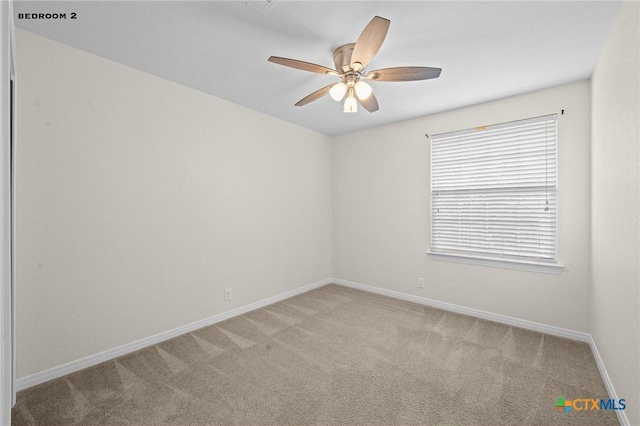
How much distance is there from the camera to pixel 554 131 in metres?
2.90

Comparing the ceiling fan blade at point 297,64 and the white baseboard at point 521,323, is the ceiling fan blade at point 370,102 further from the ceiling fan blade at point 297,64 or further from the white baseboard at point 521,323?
the white baseboard at point 521,323

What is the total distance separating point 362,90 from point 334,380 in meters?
2.23

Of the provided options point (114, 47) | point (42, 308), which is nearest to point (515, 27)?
point (114, 47)

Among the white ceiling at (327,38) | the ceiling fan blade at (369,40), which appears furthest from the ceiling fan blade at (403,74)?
the white ceiling at (327,38)

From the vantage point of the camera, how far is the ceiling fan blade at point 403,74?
6.37 ft

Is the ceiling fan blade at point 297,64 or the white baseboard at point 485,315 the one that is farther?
the white baseboard at point 485,315

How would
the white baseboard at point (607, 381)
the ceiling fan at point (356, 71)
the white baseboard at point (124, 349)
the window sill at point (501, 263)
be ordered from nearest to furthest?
the white baseboard at point (607, 381) < the ceiling fan at point (356, 71) < the white baseboard at point (124, 349) < the window sill at point (501, 263)

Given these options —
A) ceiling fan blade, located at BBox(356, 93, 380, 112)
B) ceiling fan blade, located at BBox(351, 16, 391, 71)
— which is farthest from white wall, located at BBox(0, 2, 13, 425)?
ceiling fan blade, located at BBox(356, 93, 380, 112)

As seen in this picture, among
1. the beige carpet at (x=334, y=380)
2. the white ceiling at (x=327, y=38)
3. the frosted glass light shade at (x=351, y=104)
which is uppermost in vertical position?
the white ceiling at (x=327, y=38)

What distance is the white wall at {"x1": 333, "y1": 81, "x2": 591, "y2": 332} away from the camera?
9.18 feet

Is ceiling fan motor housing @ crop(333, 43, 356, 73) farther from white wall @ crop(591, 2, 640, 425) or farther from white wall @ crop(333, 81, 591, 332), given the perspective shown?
white wall @ crop(333, 81, 591, 332)

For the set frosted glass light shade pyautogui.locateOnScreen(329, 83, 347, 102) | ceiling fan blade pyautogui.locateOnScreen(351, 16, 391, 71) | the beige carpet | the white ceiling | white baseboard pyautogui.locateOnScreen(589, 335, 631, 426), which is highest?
the white ceiling

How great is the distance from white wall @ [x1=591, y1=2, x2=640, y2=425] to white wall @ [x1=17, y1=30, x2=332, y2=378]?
330 cm

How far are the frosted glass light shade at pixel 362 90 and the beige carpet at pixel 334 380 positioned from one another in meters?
2.19
